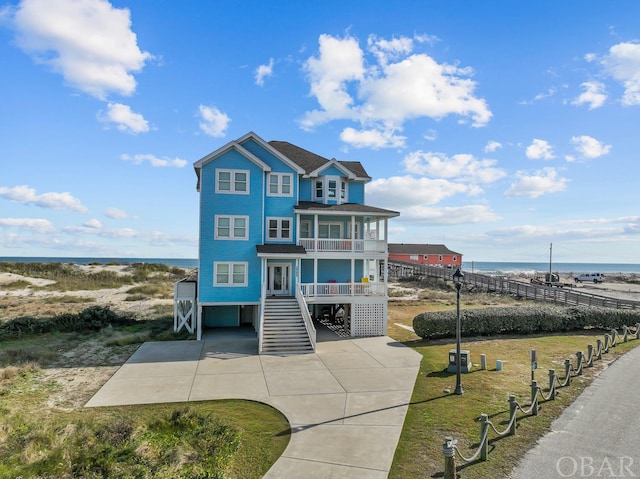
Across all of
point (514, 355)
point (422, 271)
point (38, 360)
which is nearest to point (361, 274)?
point (514, 355)

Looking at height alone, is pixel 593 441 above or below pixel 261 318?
below

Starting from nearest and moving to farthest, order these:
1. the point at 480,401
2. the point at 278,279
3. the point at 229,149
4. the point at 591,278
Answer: the point at 480,401 → the point at 229,149 → the point at 278,279 → the point at 591,278

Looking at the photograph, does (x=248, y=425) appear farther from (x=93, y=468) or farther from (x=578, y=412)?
(x=578, y=412)

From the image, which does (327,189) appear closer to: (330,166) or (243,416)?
(330,166)

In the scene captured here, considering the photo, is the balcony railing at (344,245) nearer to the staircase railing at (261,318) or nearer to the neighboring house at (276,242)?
the neighboring house at (276,242)

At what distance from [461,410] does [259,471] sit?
6148 mm

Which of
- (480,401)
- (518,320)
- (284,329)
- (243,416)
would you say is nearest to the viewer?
(243,416)

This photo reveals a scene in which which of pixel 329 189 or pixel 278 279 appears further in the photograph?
pixel 329 189

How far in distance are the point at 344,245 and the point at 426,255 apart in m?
59.3

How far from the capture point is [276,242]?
2331 cm

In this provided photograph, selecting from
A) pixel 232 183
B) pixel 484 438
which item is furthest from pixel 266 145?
pixel 484 438

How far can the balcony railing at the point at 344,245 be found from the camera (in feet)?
77.6

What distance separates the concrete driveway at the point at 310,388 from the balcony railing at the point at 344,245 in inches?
208

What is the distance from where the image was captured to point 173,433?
9.46 metres
